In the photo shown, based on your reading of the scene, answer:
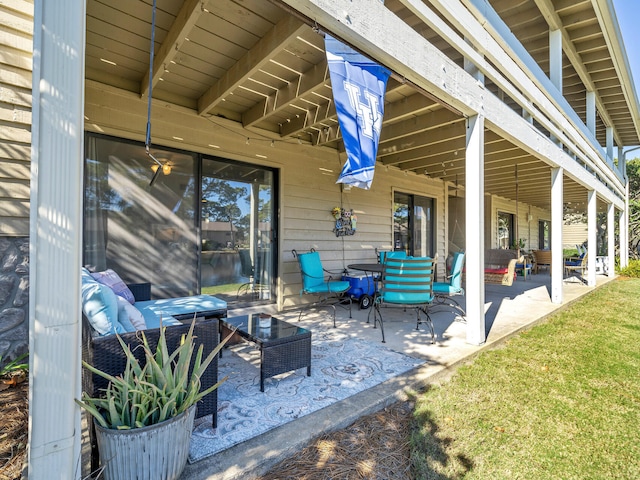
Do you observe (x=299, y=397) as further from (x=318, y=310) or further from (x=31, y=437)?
(x=318, y=310)

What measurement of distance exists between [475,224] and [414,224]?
4.40 m

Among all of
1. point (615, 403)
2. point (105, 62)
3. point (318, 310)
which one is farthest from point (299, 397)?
point (105, 62)

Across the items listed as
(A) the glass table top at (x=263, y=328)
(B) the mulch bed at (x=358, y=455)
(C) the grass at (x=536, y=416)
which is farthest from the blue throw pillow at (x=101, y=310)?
(C) the grass at (x=536, y=416)

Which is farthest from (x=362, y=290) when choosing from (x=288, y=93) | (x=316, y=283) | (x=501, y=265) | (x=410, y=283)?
(x=501, y=265)

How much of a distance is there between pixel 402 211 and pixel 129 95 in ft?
18.0

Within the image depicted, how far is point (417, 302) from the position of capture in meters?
3.52

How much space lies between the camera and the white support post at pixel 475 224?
3.21 meters

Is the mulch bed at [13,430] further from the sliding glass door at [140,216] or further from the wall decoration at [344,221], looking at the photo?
the wall decoration at [344,221]

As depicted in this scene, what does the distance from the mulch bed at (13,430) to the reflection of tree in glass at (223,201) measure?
254cm

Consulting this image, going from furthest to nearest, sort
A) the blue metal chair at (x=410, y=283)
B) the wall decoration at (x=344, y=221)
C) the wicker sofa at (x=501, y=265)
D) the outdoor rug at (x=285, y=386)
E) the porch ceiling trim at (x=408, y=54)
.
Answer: the wicker sofa at (x=501, y=265) → the wall decoration at (x=344, y=221) → the blue metal chair at (x=410, y=283) → the porch ceiling trim at (x=408, y=54) → the outdoor rug at (x=285, y=386)

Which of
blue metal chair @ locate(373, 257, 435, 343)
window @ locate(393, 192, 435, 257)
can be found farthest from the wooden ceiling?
blue metal chair @ locate(373, 257, 435, 343)

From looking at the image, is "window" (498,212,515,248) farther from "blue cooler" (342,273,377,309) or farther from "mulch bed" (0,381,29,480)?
"mulch bed" (0,381,29,480)

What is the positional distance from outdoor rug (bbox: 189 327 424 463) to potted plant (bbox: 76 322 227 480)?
27 centimetres

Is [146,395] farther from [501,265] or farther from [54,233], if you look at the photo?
[501,265]
